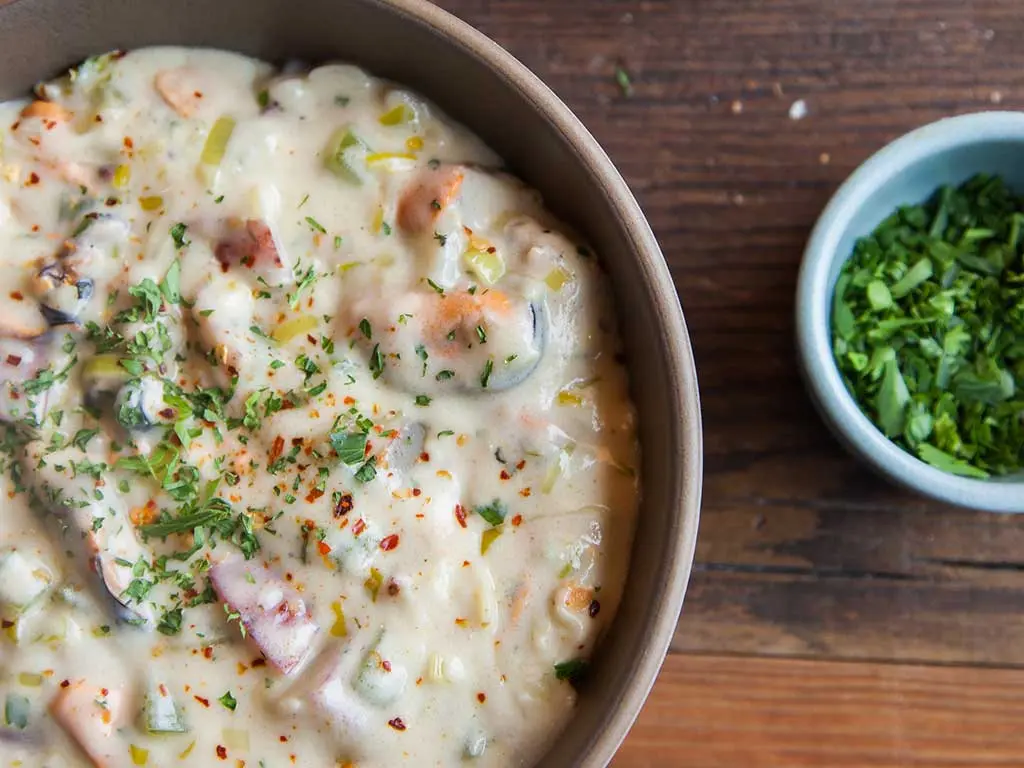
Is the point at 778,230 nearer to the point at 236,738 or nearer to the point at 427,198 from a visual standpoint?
the point at 427,198

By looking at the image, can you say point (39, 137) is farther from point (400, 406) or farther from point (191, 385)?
point (400, 406)

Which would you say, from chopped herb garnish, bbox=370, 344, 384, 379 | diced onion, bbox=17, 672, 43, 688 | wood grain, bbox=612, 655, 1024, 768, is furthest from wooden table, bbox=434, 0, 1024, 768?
diced onion, bbox=17, 672, 43, 688

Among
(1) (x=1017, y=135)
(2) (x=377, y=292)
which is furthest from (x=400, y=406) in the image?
(1) (x=1017, y=135)

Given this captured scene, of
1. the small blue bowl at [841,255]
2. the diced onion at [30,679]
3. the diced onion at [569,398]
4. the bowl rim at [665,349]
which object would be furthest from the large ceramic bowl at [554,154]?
the diced onion at [30,679]

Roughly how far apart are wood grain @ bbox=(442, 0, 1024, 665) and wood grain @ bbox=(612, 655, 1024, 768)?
0.05 metres

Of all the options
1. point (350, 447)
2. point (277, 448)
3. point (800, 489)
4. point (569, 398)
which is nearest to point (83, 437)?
point (277, 448)

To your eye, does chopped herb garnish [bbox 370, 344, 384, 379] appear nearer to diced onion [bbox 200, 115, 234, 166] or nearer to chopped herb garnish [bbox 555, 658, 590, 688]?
diced onion [bbox 200, 115, 234, 166]

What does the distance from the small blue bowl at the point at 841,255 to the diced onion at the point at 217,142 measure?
1039 millimetres

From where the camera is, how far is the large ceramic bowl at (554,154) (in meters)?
1.67

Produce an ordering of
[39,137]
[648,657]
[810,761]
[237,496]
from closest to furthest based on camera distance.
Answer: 1. [648,657]
2. [237,496]
3. [39,137]
4. [810,761]

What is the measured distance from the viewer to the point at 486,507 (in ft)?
5.80

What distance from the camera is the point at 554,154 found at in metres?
1.84

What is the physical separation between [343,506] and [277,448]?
145mm

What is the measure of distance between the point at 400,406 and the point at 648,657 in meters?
0.57
